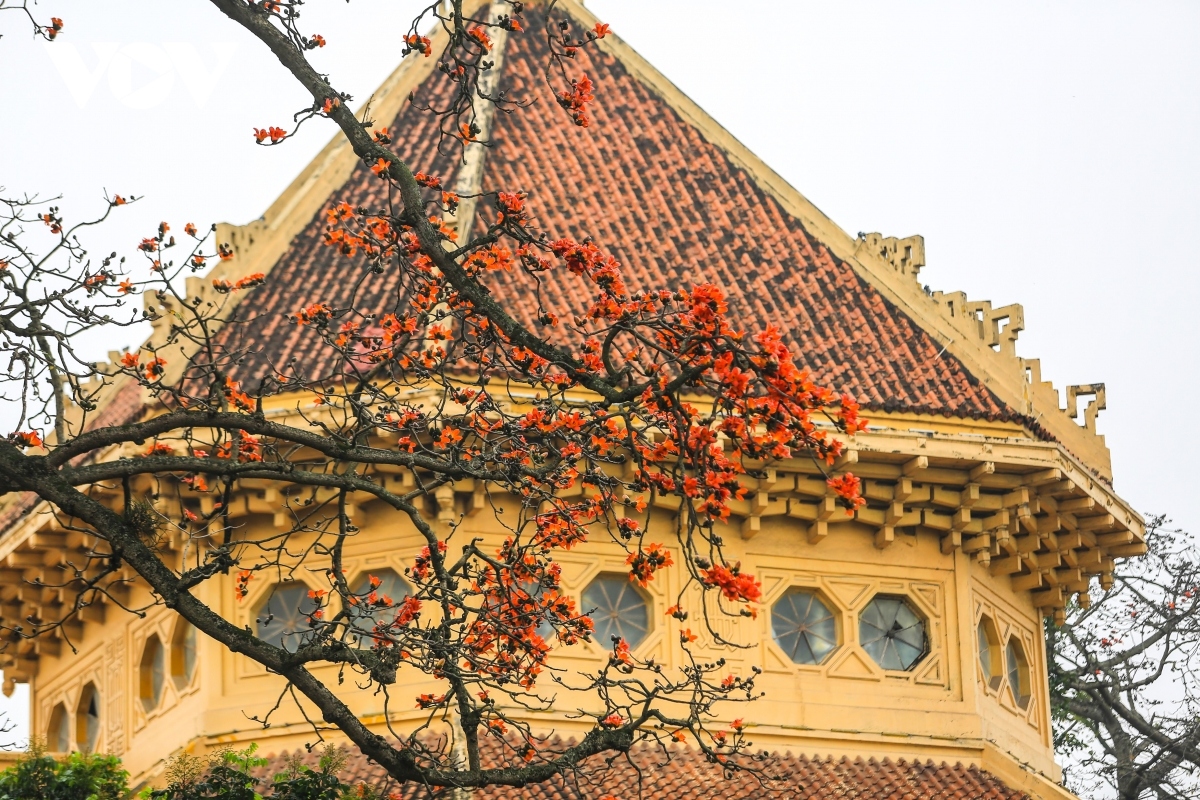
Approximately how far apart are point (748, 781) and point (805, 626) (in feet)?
6.37

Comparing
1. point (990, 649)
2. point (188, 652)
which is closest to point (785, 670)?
point (990, 649)

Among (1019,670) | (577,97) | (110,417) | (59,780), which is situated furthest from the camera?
(110,417)

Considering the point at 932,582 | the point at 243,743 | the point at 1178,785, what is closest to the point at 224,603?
the point at 243,743

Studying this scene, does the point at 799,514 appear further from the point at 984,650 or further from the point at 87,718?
the point at 87,718

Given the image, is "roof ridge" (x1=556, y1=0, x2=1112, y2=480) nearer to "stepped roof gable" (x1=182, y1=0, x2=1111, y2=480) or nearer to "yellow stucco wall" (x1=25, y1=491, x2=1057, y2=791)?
"stepped roof gable" (x1=182, y1=0, x2=1111, y2=480)

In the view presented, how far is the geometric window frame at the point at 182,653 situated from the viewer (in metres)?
18.2

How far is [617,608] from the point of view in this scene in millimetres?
17484

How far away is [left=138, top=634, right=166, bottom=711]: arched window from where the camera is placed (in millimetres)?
18641

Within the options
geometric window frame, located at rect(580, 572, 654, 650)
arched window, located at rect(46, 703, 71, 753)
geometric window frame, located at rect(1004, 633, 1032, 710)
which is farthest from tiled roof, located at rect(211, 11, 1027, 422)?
arched window, located at rect(46, 703, 71, 753)

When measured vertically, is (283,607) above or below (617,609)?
above

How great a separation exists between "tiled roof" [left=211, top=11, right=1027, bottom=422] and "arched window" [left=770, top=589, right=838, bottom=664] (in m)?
1.82

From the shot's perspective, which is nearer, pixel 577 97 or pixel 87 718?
pixel 577 97

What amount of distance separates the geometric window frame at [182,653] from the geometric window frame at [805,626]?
4.97 m

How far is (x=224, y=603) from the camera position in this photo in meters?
17.8
